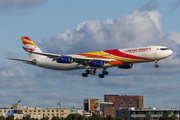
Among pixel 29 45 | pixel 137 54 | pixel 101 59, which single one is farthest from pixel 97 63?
pixel 29 45

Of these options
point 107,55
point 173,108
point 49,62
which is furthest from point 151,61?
point 173,108

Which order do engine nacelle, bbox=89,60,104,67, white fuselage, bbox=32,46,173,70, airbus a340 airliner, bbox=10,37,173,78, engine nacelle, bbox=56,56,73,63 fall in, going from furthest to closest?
engine nacelle, bbox=56,56,73,63 → engine nacelle, bbox=89,60,104,67 → airbus a340 airliner, bbox=10,37,173,78 → white fuselage, bbox=32,46,173,70

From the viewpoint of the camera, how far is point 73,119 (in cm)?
18175

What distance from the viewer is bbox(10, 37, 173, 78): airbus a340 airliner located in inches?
3573

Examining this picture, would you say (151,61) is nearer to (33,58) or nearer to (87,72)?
(87,72)

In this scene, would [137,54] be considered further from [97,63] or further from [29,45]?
[29,45]

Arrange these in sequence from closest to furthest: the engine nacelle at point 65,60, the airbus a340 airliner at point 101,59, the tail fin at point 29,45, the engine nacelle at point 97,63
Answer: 1. the airbus a340 airliner at point 101,59
2. the engine nacelle at point 97,63
3. the engine nacelle at point 65,60
4. the tail fin at point 29,45

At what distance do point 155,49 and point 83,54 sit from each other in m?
23.7

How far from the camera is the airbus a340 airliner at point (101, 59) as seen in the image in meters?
90.8

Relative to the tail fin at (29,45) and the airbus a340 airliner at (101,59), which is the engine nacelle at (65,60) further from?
the tail fin at (29,45)

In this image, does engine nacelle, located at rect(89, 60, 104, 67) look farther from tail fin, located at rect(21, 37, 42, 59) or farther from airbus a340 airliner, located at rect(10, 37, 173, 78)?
tail fin, located at rect(21, 37, 42, 59)

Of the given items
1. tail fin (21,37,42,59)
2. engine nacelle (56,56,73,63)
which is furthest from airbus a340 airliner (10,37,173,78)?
tail fin (21,37,42,59)

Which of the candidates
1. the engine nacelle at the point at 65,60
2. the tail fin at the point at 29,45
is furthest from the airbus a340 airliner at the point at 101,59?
the tail fin at the point at 29,45

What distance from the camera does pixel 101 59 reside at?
98.4m
